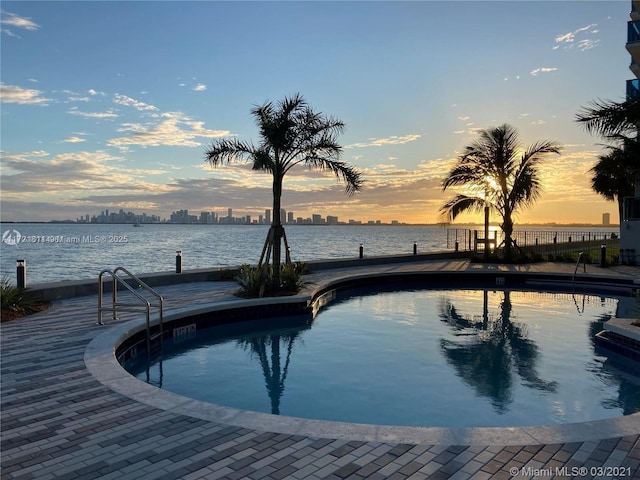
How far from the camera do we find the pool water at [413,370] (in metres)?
5.87

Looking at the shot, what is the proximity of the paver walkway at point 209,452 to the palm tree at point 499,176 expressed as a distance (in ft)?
67.9

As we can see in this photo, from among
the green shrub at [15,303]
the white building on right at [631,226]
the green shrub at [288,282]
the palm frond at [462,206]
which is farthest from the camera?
the palm frond at [462,206]

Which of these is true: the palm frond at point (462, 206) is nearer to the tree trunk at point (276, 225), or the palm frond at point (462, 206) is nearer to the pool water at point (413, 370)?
the pool water at point (413, 370)

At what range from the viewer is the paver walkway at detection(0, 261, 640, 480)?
132 inches

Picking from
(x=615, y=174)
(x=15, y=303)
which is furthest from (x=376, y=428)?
(x=615, y=174)

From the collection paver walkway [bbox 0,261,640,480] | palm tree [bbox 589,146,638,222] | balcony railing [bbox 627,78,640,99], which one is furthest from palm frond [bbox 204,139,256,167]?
balcony railing [bbox 627,78,640,99]

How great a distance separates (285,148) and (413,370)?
7262mm

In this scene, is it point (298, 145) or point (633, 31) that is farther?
point (633, 31)

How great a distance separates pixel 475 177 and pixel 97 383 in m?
21.9

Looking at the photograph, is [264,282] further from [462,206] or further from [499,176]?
[499,176]

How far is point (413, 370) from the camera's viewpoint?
7.39 m

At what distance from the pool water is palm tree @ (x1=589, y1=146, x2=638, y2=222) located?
809cm

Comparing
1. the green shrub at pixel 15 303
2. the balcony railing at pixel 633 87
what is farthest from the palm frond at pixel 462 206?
the green shrub at pixel 15 303

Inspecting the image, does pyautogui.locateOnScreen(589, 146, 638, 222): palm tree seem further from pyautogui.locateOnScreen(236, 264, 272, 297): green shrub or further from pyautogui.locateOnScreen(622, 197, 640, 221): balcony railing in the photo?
pyautogui.locateOnScreen(236, 264, 272, 297): green shrub
